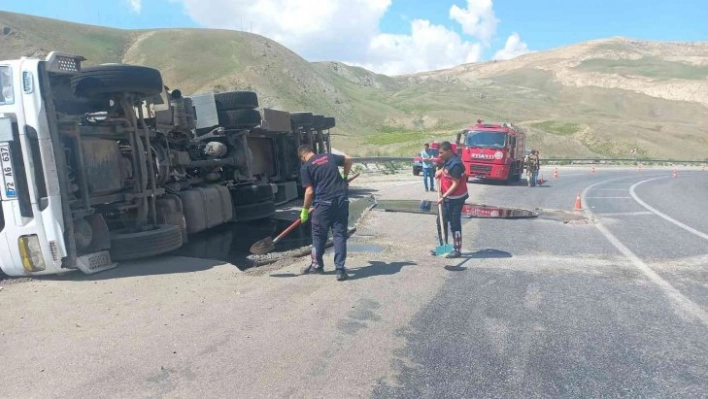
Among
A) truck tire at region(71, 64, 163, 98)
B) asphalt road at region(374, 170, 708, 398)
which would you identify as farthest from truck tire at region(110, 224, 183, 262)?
asphalt road at region(374, 170, 708, 398)

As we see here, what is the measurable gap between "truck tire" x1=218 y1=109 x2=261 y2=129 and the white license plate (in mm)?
4501

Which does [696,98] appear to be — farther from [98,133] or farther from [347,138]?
[98,133]

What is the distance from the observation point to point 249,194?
1008 centimetres

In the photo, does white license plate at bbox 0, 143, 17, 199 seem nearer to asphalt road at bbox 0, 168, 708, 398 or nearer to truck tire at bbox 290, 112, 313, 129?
asphalt road at bbox 0, 168, 708, 398

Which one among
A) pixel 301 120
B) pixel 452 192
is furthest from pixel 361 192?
pixel 452 192

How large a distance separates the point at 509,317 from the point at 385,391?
181 centimetres

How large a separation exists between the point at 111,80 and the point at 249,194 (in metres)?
3.91

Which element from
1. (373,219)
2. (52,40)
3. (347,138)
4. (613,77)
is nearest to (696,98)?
(613,77)

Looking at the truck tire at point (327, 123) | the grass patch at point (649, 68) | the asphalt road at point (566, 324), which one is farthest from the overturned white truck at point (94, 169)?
the grass patch at point (649, 68)

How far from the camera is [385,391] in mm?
3412

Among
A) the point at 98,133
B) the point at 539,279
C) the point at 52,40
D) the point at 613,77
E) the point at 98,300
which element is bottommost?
the point at 539,279

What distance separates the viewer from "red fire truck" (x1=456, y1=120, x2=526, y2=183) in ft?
70.4

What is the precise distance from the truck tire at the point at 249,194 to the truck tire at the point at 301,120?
150 inches

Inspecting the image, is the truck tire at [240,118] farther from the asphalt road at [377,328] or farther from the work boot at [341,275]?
the work boot at [341,275]
